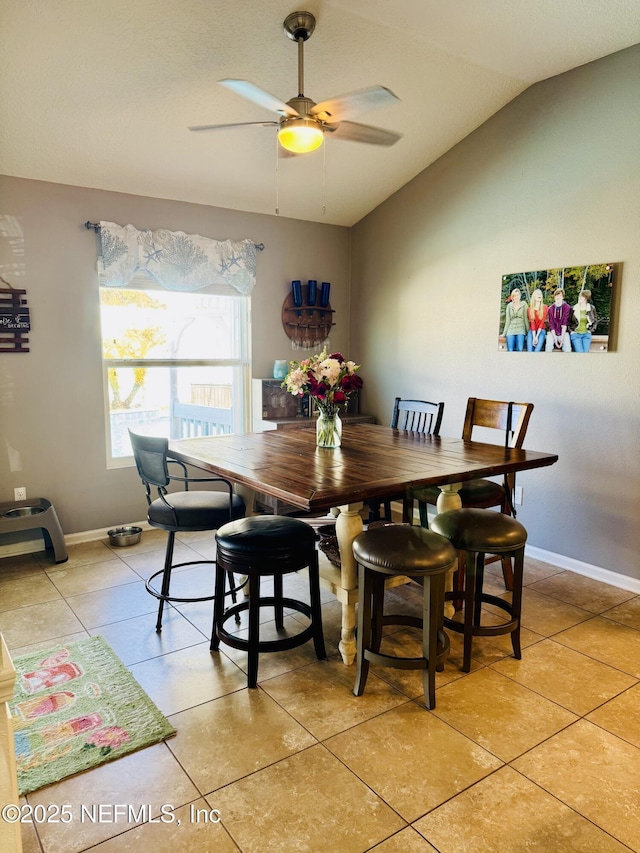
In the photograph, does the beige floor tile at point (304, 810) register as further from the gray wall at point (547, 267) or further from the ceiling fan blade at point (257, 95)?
the ceiling fan blade at point (257, 95)

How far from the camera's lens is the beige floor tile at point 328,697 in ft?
6.97

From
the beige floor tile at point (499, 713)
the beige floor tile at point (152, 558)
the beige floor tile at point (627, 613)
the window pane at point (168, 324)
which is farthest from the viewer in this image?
the window pane at point (168, 324)

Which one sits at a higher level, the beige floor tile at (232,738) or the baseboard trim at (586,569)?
the baseboard trim at (586,569)

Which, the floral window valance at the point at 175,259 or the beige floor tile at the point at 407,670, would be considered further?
the floral window valance at the point at 175,259

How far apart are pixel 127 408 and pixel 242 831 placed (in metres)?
3.13

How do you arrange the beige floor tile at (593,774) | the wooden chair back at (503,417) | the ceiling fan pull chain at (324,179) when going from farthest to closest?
1. the ceiling fan pull chain at (324,179)
2. the wooden chair back at (503,417)
3. the beige floor tile at (593,774)

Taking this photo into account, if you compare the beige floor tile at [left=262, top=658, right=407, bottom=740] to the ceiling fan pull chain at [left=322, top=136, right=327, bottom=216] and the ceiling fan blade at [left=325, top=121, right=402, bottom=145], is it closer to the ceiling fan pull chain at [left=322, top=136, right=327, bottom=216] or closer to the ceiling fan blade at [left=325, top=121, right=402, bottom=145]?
the ceiling fan blade at [left=325, top=121, right=402, bottom=145]

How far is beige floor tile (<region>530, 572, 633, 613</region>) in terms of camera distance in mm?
3121

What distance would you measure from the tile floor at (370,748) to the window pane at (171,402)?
5.26 feet

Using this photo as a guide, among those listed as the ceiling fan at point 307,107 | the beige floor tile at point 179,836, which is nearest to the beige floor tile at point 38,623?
the beige floor tile at point 179,836

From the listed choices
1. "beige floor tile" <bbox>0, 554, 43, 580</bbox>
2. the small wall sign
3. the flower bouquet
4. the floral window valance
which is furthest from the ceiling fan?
"beige floor tile" <bbox>0, 554, 43, 580</bbox>

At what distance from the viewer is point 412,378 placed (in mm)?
4648

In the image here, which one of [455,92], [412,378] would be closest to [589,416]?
[412,378]

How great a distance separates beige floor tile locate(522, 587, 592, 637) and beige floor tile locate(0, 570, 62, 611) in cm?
251
